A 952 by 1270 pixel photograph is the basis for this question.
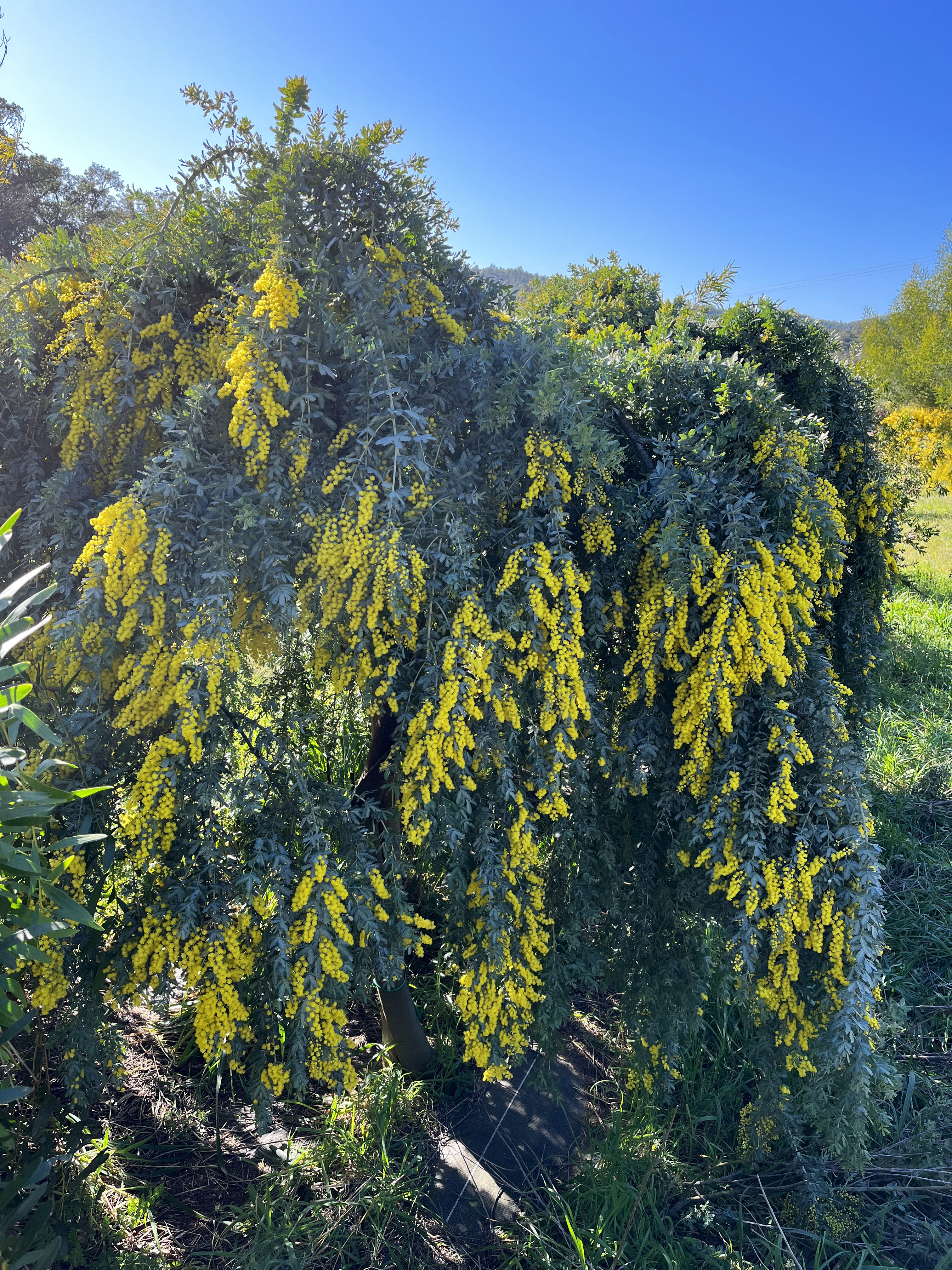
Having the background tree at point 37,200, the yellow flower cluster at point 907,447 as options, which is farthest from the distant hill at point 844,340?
the background tree at point 37,200

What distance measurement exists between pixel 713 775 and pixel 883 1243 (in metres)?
1.70

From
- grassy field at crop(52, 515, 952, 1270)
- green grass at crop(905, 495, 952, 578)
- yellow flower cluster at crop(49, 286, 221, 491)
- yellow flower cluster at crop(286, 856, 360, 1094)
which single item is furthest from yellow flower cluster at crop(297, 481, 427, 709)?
green grass at crop(905, 495, 952, 578)

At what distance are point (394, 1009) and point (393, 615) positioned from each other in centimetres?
188

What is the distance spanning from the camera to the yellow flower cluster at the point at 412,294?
209cm

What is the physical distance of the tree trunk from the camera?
2936 mm

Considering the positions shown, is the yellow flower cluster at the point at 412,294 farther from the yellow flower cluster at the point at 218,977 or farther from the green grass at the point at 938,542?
the green grass at the point at 938,542

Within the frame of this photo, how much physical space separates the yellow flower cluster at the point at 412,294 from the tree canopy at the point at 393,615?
1 centimetres

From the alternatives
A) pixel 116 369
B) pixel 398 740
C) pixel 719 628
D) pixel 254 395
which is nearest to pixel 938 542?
pixel 719 628

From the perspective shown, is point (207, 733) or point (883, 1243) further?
point (883, 1243)

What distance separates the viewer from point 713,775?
232cm

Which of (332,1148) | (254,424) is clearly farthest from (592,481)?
(332,1148)

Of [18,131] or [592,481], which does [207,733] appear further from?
[18,131]

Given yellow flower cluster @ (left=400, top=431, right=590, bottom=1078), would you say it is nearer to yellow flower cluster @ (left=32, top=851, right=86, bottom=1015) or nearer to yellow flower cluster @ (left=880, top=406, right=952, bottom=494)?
yellow flower cluster @ (left=32, top=851, right=86, bottom=1015)

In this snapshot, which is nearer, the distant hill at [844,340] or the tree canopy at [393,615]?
the tree canopy at [393,615]
